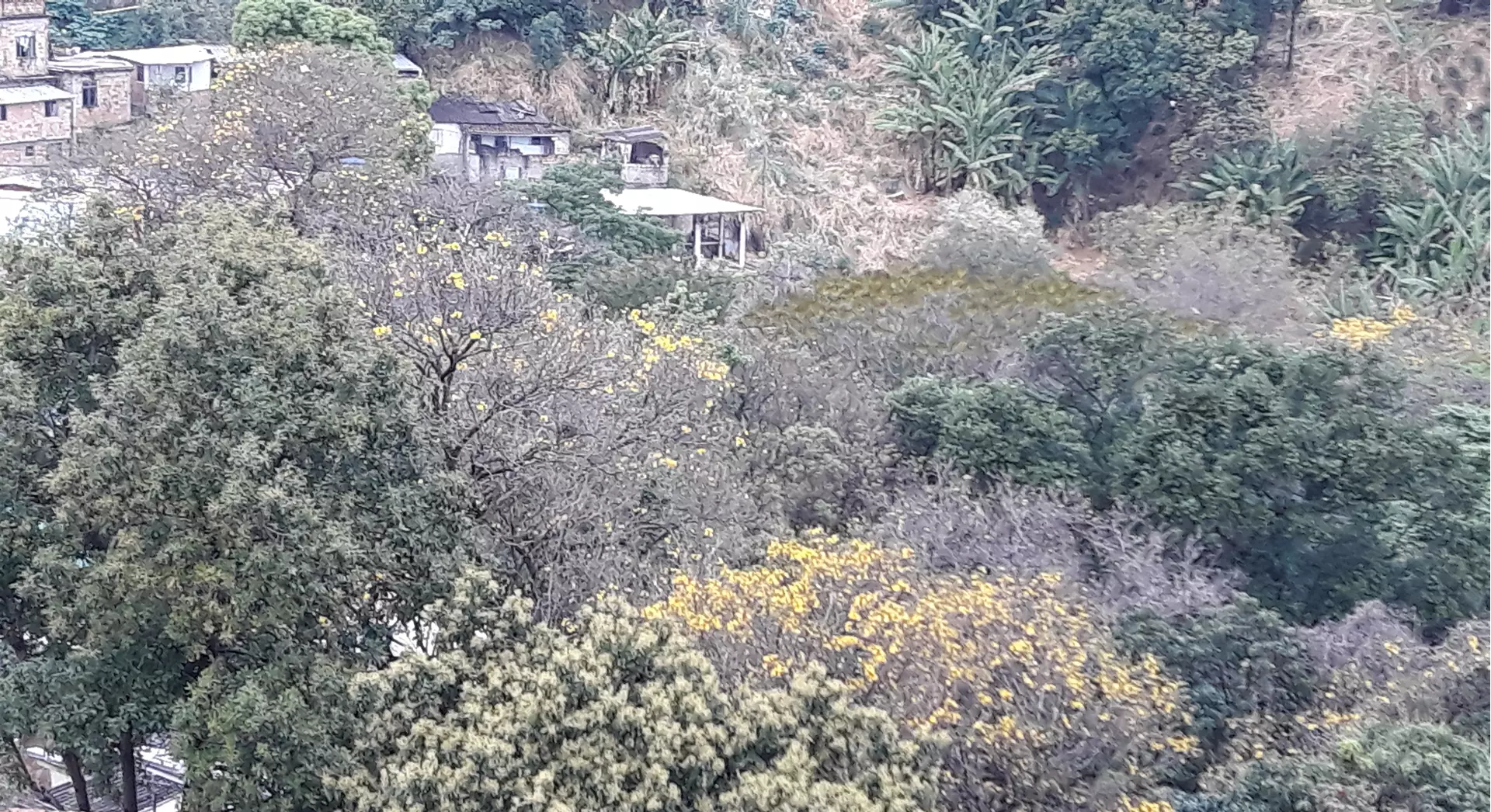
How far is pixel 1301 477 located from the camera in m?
11.8

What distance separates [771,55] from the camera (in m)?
28.7

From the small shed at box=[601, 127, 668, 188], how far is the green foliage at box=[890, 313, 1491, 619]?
43.7 ft

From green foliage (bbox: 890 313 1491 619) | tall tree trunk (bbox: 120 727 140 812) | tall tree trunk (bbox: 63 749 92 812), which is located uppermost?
green foliage (bbox: 890 313 1491 619)

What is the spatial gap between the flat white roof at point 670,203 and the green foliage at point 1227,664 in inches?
495

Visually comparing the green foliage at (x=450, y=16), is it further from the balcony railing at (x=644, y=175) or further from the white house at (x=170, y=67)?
the balcony railing at (x=644, y=175)

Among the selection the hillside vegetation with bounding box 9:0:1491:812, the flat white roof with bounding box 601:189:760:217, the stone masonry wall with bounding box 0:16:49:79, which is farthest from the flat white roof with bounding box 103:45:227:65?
the flat white roof with bounding box 601:189:760:217

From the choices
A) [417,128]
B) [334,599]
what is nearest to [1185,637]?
[334,599]

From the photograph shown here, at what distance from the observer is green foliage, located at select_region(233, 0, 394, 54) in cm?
2088

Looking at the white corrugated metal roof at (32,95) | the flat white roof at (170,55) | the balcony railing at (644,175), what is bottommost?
the balcony railing at (644,175)

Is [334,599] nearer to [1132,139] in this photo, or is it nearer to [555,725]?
[555,725]

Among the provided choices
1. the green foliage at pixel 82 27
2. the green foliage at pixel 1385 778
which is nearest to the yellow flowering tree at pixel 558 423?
the green foliage at pixel 1385 778

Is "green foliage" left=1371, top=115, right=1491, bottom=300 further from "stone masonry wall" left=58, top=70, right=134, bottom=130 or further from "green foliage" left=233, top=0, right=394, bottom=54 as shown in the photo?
"stone masonry wall" left=58, top=70, right=134, bottom=130

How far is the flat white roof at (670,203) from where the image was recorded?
870 inches

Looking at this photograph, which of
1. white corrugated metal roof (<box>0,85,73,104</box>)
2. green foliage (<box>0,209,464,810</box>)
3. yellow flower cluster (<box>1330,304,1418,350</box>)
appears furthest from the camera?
white corrugated metal roof (<box>0,85,73,104</box>)
